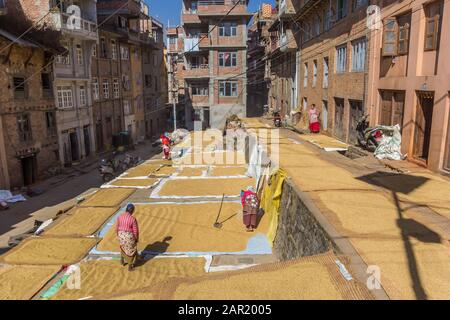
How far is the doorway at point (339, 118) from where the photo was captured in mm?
21312

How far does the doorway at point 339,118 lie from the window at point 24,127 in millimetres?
19227

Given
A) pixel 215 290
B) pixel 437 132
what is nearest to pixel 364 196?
pixel 437 132

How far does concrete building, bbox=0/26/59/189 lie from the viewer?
2127cm

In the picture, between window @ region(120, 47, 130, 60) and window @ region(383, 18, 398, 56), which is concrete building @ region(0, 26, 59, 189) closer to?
window @ region(120, 47, 130, 60)

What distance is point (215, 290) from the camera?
571cm

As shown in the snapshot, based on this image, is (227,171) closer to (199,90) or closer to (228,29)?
(228,29)

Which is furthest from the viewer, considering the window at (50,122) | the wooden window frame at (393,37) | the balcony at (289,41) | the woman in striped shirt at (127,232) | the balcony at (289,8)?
the balcony at (289,41)

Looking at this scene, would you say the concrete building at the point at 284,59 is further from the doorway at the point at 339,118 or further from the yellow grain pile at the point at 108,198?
the yellow grain pile at the point at 108,198

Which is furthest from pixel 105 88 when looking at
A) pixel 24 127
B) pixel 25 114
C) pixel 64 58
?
pixel 24 127

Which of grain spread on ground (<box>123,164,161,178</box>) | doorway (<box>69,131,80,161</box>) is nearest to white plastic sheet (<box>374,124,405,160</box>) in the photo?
grain spread on ground (<box>123,164,161,178</box>)

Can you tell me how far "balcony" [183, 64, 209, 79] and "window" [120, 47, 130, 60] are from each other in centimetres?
927

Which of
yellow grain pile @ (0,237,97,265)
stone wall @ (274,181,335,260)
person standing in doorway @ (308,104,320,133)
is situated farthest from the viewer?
person standing in doorway @ (308,104,320,133)

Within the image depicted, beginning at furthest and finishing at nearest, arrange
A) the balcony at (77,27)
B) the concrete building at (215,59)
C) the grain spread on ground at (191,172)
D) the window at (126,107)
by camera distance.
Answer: the concrete building at (215,59)
the window at (126,107)
the balcony at (77,27)
the grain spread on ground at (191,172)

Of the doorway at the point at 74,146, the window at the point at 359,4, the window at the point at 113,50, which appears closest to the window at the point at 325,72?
the window at the point at 359,4
